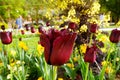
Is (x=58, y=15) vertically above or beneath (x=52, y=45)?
beneath

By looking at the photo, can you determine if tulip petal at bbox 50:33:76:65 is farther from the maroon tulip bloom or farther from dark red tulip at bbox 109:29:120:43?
dark red tulip at bbox 109:29:120:43

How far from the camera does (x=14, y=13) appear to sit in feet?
112

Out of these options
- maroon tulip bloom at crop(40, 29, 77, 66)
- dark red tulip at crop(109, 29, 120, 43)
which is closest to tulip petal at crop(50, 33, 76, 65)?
maroon tulip bloom at crop(40, 29, 77, 66)

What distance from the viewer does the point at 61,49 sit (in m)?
1.97

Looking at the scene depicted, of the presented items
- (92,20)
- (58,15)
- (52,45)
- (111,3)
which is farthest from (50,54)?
(111,3)

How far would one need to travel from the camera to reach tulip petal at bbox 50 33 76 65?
1951 mm

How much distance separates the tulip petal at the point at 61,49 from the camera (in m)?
1.95

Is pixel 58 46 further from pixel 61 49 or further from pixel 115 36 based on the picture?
pixel 115 36

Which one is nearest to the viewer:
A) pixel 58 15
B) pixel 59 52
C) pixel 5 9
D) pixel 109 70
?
pixel 59 52

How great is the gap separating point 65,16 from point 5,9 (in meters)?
→ 27.4

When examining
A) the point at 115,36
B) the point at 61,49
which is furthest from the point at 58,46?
the point at 115,36

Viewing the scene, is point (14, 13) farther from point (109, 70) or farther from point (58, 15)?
point (109, 70)

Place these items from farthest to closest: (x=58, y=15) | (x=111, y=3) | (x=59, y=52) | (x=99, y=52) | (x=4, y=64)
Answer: (x=111, y=3) < (x=58, y=15) < (x=99, y=52) < (x=4, y=64) < (x=59, y=52)

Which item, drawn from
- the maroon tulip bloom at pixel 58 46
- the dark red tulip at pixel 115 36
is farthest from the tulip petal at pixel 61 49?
the dark red tulip at pixel 115 36
